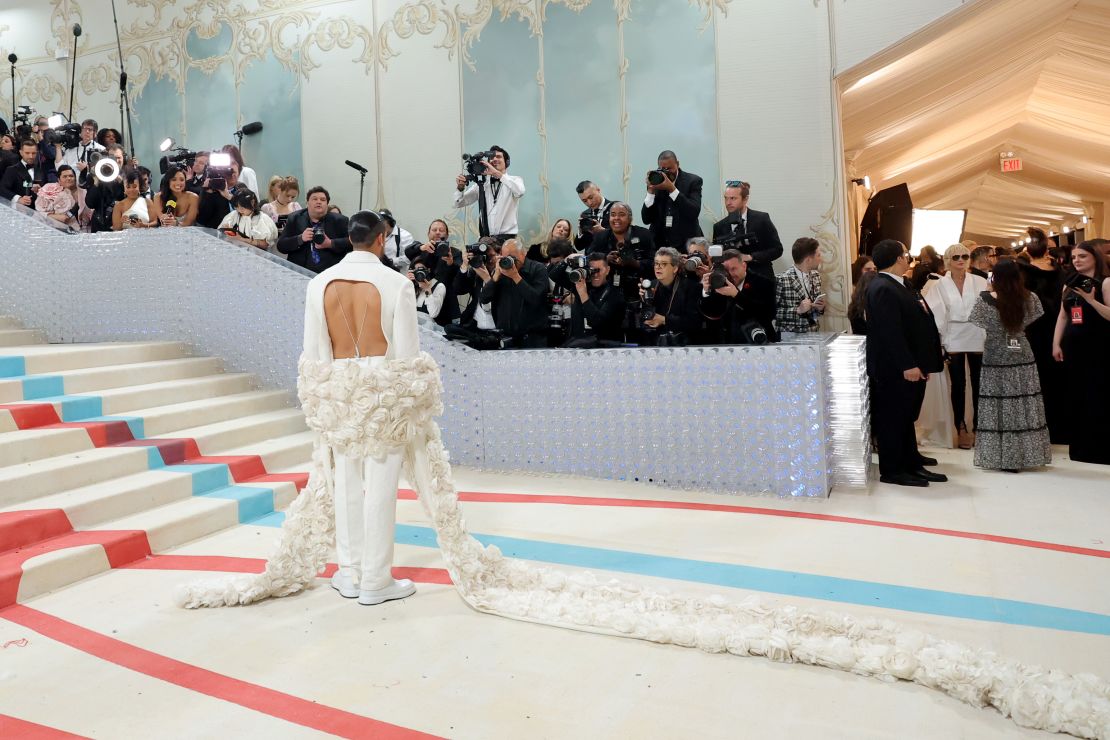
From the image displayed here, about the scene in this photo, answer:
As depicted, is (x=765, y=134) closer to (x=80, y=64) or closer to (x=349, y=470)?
(x=349, y=470)

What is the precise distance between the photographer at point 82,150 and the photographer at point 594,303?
562cm

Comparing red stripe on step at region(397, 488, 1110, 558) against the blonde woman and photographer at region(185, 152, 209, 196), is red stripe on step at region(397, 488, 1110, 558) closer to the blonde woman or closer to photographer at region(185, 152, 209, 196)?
the blonde woman

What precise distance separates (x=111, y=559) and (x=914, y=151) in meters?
9.69

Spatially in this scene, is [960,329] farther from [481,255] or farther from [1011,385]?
[481,255]

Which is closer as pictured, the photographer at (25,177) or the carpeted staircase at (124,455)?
the carpeted staircase at (124,455)

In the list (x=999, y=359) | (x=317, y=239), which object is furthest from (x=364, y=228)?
(x=999, y=359)

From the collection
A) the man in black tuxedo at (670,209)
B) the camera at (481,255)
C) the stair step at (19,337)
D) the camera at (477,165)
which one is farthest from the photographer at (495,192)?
the stair step at (19,337)

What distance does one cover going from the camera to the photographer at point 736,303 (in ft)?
16.3

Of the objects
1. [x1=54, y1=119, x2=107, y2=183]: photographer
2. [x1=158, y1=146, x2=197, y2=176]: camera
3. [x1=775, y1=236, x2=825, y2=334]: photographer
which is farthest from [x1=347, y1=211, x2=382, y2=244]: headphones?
[x1=54, y1=119, x2=107, y2=183]: photographer

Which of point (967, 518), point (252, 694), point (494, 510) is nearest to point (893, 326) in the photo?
point (967, 518)

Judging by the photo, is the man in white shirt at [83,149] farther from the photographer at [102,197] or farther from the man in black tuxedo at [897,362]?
the man in black tuxedo at [897,362]

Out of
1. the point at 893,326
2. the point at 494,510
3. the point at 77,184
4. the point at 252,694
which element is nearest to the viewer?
the point at 252,694

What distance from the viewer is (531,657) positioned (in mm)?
2654

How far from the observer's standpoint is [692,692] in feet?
7.80
